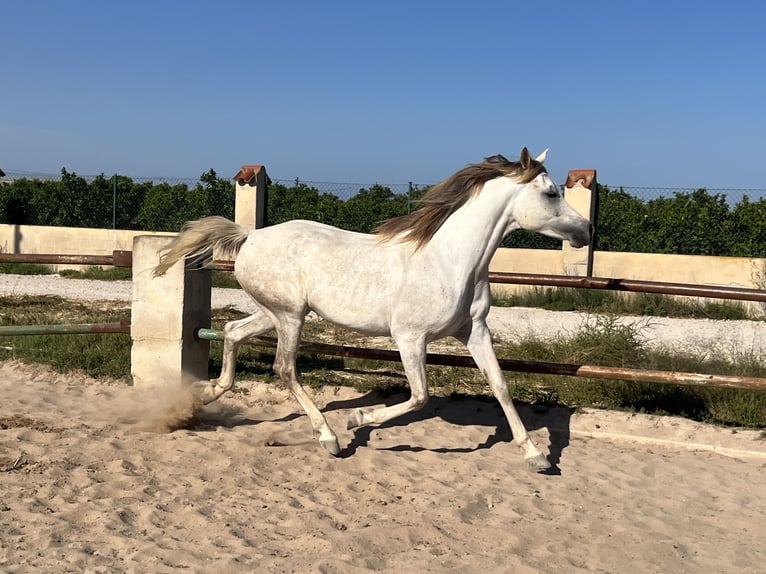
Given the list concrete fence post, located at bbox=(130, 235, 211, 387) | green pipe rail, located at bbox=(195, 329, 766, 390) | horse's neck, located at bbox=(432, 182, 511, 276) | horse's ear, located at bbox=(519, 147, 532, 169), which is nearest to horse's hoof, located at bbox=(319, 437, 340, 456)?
green pipe rail, located at bbox=(195, 329, 766, 390)

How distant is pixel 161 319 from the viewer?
5.82 meters

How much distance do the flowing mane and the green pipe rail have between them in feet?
2.80

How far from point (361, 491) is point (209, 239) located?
2000 mm

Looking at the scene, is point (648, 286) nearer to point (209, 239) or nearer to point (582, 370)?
point (582, 370)

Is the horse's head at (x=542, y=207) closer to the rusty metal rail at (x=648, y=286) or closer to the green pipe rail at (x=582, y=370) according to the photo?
the rusty metal rail at (x=648, y=286)

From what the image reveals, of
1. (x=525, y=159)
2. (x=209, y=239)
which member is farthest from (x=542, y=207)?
(x=209, y=239)

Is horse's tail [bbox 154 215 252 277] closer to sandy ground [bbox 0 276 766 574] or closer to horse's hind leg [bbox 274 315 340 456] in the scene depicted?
horse's hind leg [bbox 274 315 340 456]

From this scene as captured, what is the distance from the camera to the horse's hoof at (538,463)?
14.5 ft

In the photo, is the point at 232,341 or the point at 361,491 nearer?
the point at 361,491

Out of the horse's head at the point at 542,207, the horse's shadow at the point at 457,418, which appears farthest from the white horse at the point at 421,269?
the horse's shadow at the point at 457,418

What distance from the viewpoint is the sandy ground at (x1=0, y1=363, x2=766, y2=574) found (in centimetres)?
323

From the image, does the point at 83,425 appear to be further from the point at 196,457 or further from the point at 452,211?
the point at 452,211

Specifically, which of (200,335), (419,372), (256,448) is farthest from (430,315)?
(200,335)

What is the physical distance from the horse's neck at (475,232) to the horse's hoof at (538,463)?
3.65ft
